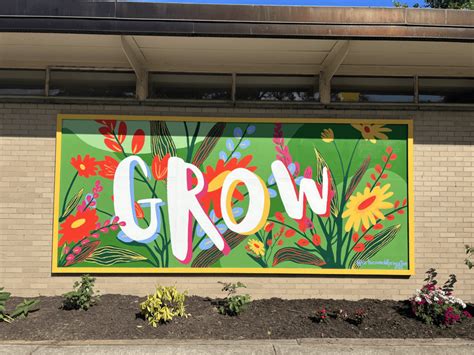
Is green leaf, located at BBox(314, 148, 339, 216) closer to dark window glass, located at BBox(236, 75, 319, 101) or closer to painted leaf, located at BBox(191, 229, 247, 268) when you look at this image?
dark window glass, located at BBox(236, 75, 319, 101)

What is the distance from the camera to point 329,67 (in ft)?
21.9

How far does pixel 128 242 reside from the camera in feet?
21.3

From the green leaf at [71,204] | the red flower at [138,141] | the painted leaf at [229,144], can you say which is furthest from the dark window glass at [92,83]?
the painted leaf at [229,144]

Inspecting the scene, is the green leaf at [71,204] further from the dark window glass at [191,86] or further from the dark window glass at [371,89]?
the dark window glass at [371,89]

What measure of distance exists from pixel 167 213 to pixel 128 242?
68cm

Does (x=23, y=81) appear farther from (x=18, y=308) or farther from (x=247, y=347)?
(x=247, y=347)

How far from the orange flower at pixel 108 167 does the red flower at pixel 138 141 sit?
1.06ft

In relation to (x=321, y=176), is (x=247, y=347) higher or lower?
lower

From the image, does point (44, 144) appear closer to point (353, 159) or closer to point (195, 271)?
point (195, 271)

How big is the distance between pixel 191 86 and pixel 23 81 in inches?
98.8

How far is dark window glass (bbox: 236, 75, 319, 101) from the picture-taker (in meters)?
6.89

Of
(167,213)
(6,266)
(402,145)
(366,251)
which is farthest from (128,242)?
(402,145)

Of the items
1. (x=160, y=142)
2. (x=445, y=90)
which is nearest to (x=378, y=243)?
(x=445, y=90)

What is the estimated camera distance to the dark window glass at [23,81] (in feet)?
22.5
